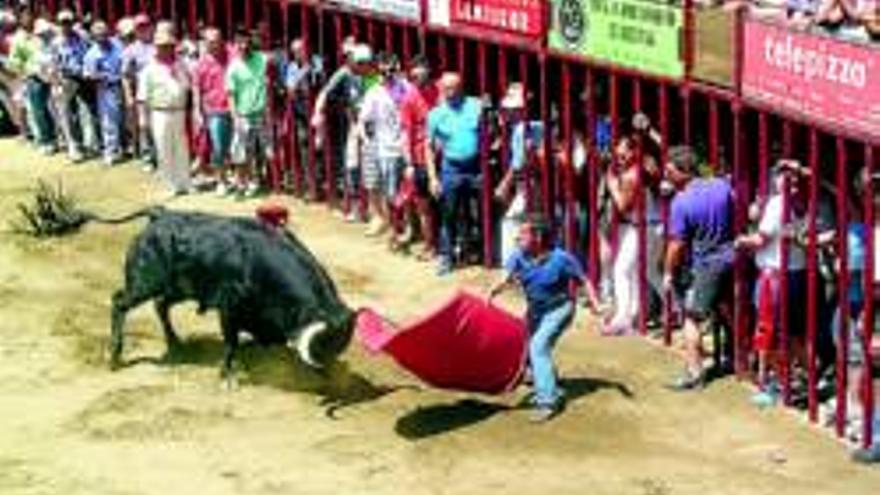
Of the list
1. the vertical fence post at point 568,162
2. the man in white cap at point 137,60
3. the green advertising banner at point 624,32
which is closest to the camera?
the green advertising banner at point 624,32

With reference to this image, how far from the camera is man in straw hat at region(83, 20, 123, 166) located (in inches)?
945

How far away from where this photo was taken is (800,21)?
15703mm

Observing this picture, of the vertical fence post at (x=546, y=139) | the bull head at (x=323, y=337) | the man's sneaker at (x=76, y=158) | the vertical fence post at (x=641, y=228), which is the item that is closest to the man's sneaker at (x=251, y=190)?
the man's sneaker at (x=76, y=158)

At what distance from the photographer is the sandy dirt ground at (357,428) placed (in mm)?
14672

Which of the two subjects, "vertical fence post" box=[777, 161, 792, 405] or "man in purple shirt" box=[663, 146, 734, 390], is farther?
"man in purple shirt" box=[663, 146, 734, 390]

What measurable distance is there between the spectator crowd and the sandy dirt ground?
44 cm

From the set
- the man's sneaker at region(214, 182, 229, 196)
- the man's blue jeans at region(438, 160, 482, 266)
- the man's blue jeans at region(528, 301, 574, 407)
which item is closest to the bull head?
the man's blue jeans at region(528, 301, 574, 407)

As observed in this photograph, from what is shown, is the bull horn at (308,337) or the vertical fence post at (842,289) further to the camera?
the bull horn at (308,337)

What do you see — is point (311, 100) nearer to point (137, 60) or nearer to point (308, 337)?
point (137, 60)

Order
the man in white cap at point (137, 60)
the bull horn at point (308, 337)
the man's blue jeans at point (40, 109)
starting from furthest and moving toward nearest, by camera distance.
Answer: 1. the man's blue jeans at point (40, 109)
2. the man in white cap at point (137, 60)
3. the bull horn at point (308, 337)

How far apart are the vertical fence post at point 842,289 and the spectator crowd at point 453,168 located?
6 cm

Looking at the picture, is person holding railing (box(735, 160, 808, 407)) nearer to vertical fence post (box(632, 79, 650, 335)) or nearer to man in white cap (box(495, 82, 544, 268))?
vertical fence post (box(632, 79, 650, 335))

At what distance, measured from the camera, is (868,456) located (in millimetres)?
14672

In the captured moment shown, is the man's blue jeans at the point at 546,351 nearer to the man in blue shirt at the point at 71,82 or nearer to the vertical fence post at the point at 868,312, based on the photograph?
the vertical fence post at the point at 868,312
